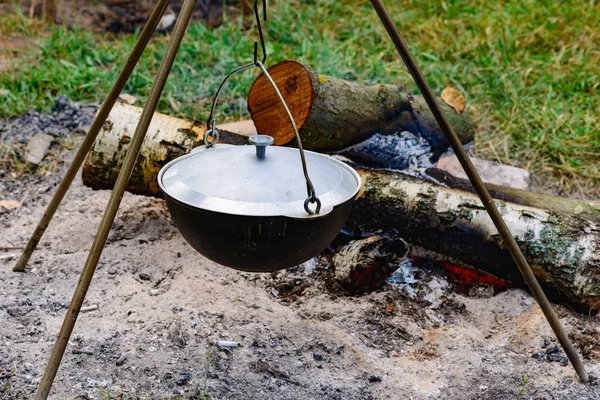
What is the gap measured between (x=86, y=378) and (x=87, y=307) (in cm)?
51

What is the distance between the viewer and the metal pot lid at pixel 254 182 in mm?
2029

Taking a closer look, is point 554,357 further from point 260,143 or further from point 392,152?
point 260,143

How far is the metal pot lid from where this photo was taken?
6.66 feet

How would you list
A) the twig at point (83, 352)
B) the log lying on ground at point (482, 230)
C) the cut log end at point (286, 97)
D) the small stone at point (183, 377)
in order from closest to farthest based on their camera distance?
the small stone at point (183, 377) < the twig at point (83, 352) < the log lying on ground at point (482, 230) < the cut log end at point (286, 97)

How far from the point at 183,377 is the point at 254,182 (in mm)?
896

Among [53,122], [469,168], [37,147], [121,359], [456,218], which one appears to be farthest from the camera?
[53,122]

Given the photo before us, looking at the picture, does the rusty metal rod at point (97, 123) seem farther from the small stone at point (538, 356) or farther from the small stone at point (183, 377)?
the small stone at point (538, 356)

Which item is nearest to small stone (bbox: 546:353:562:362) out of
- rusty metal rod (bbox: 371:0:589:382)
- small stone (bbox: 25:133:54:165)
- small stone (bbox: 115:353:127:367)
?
rusty metal rod (bbox: 371:0:589:382)

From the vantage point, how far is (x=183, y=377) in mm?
2498

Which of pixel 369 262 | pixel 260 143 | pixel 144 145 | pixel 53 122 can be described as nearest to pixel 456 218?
pixel 369 262

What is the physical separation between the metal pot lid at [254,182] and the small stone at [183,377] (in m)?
0.80

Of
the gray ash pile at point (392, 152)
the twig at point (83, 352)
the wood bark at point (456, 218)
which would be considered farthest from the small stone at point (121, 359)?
the gray ash pile at point (392, 152)

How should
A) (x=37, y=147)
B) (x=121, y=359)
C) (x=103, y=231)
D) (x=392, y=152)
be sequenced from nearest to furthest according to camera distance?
(x=103, y=231) → (x=121, y=359) → (x=392, y=152) → (x=37, y=147)

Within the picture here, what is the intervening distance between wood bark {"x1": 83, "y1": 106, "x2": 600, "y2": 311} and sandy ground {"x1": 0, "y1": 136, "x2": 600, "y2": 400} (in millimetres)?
182
